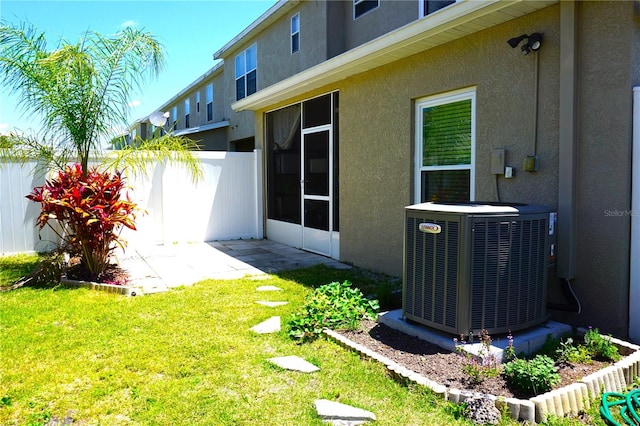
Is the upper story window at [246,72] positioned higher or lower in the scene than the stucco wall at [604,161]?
higher

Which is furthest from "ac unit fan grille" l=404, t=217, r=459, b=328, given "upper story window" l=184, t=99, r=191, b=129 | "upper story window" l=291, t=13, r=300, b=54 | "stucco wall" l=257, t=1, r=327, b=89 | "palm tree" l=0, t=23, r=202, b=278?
"upper story window" l=184, t=99, r=191, b=129

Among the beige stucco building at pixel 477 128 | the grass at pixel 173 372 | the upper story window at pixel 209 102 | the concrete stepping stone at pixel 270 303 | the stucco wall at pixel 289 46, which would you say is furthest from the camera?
the upper story window at pixel 209 102

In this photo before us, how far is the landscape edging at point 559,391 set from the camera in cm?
267

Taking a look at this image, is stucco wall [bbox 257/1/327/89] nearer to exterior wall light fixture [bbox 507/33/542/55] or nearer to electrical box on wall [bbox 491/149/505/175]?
exterior wall light fixture [bbox 507/33/542/55]

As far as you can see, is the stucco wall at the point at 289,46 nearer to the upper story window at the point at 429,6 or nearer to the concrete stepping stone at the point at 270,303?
the upper story window at the point at 429,6

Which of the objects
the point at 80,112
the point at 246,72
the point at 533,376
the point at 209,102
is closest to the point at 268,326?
the point at 533,376

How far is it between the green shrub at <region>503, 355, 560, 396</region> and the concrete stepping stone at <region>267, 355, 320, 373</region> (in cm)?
138

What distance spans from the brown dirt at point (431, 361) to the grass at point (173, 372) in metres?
0.24

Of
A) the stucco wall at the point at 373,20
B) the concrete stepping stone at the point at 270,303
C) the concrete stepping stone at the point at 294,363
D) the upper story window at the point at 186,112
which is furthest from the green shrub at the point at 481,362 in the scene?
the upper story window at the point at 186,112

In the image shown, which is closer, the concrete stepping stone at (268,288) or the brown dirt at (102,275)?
the concrete stepping stone at (268,288)

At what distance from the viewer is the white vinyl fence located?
27.6ft

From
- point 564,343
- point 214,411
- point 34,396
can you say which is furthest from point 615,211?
point 34,396

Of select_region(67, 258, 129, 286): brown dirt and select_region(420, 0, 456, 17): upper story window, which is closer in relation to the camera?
select_region(67, 258, 129, 286): brown dirt

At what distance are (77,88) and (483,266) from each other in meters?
5.88
